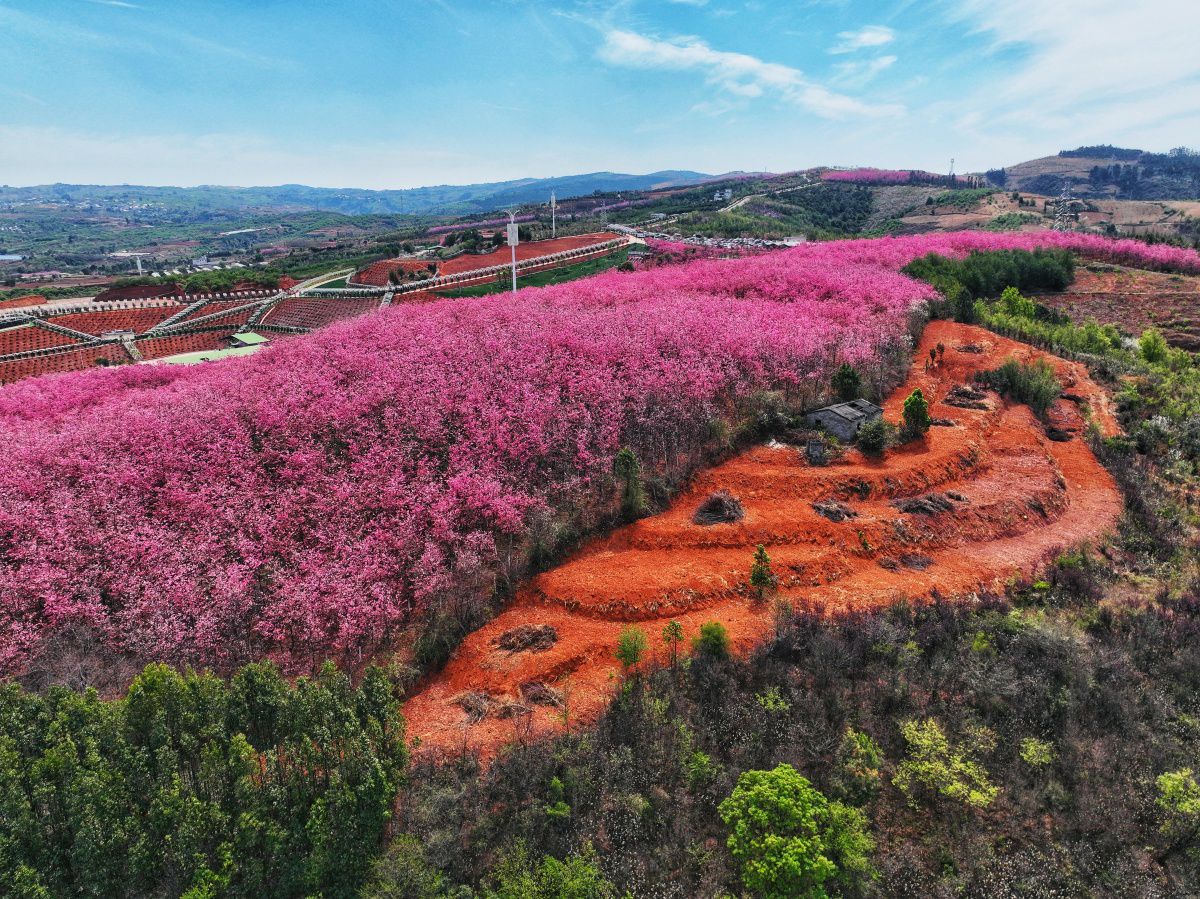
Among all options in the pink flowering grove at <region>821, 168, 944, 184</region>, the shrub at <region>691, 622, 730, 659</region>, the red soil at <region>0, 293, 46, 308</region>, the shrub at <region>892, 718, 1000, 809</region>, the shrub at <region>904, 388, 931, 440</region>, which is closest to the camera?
the shrub at <region>892, 718, 1000, 809</region>

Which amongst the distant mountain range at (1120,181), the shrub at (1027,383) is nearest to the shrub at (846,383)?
the shrub at (1027,383)

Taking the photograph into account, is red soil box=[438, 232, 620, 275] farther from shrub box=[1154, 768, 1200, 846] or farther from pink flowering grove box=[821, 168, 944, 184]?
pink flowering grove box=[821, 168, 944, 184]

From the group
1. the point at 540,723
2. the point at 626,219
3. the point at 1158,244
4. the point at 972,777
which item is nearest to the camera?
the point at 972,777

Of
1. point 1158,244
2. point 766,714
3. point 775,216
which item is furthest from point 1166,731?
A: point 775,216

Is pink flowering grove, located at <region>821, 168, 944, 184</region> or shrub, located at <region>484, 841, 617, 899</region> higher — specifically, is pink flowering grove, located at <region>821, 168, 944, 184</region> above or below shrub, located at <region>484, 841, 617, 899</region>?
above

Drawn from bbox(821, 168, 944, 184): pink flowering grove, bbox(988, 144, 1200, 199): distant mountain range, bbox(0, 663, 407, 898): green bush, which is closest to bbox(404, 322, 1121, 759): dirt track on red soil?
bbox(0, 663, 407, 898): green bush

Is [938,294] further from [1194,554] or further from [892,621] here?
[892,621]

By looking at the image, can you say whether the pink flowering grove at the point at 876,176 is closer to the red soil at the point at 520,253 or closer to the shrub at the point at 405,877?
the red soil at the point at 520,253
